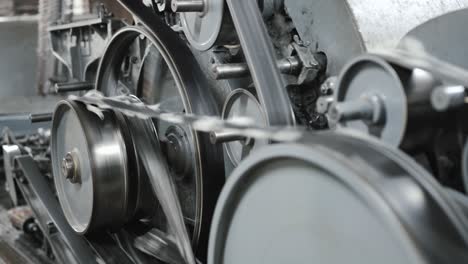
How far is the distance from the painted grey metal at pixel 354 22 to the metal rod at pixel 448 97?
11.8 inches

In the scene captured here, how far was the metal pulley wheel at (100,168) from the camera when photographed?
133 cm

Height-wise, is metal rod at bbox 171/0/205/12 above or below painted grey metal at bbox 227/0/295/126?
above

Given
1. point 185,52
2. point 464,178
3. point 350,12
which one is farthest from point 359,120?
point 185,52

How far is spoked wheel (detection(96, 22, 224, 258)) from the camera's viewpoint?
1.19m

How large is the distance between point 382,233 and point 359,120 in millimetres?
223

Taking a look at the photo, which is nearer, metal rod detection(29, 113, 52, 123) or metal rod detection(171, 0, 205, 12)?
metal rod detection(171, 0, 205, 12)

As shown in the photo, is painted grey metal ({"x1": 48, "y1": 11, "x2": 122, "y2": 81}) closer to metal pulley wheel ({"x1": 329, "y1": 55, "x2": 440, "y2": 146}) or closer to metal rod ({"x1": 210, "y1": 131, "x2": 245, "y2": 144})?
metal rod ({"x1": 210, "y1": 131, "x2": 245, "y2": 144})

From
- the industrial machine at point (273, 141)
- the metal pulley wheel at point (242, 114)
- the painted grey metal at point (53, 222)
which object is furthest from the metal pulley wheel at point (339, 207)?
the painted grey metal at point (53, 222)

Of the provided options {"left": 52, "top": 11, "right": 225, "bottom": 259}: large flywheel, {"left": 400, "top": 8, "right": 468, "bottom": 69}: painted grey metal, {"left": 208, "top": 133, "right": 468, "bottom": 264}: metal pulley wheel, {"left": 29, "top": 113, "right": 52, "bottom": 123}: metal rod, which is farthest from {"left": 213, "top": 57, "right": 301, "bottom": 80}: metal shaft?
{"left": 29, "top": 113, "right": 52, "bottom": 123}: metal rod

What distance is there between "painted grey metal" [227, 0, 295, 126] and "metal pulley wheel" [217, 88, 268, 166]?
15 centimetres

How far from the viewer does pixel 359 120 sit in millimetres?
785

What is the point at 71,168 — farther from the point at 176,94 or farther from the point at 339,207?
the point at 339,207

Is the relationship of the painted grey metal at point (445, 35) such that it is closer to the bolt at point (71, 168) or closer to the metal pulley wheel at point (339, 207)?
the metal pulley wheel at point (339, 207)

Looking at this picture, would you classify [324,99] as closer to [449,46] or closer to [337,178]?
[337,178]
